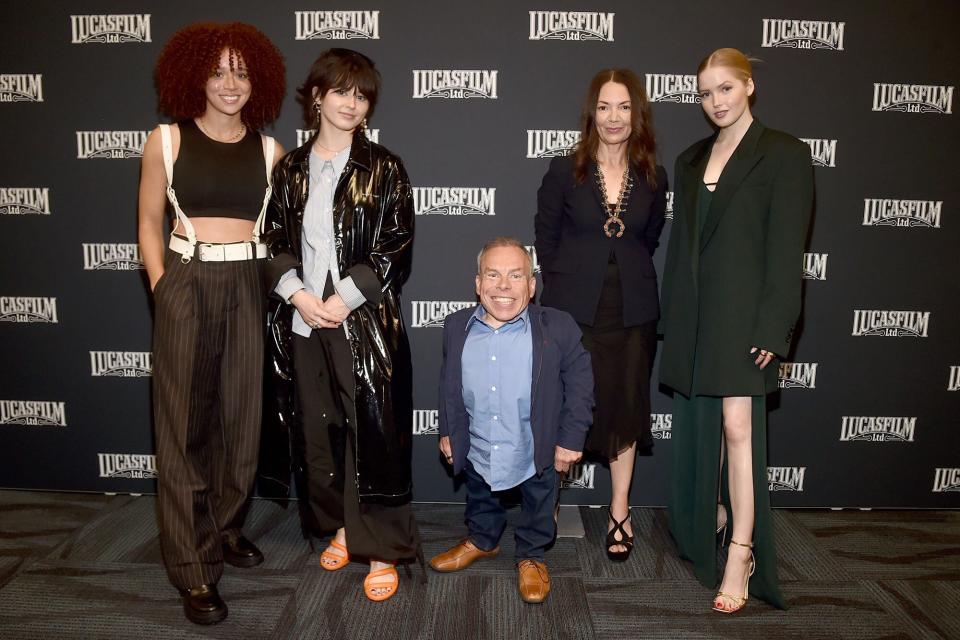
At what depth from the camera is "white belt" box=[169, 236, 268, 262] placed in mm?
2398

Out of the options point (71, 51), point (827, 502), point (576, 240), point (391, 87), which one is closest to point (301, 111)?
point (391, 87)

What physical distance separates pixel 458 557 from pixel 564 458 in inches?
25.9

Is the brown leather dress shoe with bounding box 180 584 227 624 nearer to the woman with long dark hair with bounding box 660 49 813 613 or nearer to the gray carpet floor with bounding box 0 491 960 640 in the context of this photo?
the gray carpet floor with bounding box 0 491 960 640

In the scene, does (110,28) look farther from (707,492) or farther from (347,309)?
(707,492)

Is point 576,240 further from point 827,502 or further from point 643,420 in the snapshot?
point 827,502

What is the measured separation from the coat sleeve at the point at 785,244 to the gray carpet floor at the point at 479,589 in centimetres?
105

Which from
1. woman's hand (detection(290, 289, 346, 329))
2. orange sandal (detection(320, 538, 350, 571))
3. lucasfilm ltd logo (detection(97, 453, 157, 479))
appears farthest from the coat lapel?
lucasfilm ltd logo (detection(97, 453, 157, 479))

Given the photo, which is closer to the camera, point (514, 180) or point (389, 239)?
point (389, 239)

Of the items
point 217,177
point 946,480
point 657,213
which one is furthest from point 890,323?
point 217,177

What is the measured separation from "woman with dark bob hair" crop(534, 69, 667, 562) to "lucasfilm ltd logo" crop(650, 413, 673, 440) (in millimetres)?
565

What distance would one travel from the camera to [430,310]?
129 inches

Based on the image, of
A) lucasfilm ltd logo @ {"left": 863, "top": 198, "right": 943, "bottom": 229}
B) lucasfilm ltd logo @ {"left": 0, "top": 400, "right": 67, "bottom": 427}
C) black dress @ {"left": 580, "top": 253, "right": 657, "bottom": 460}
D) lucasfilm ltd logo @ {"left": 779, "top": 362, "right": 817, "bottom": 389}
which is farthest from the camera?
lucasfilm ltd logo @ {"left": 0, "top": 400, "right": 67, "bottom": 427}

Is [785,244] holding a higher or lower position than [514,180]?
lower

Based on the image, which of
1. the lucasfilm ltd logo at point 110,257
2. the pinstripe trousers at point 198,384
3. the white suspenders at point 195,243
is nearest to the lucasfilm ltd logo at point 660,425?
the pinstripe trousers at point 198,384
